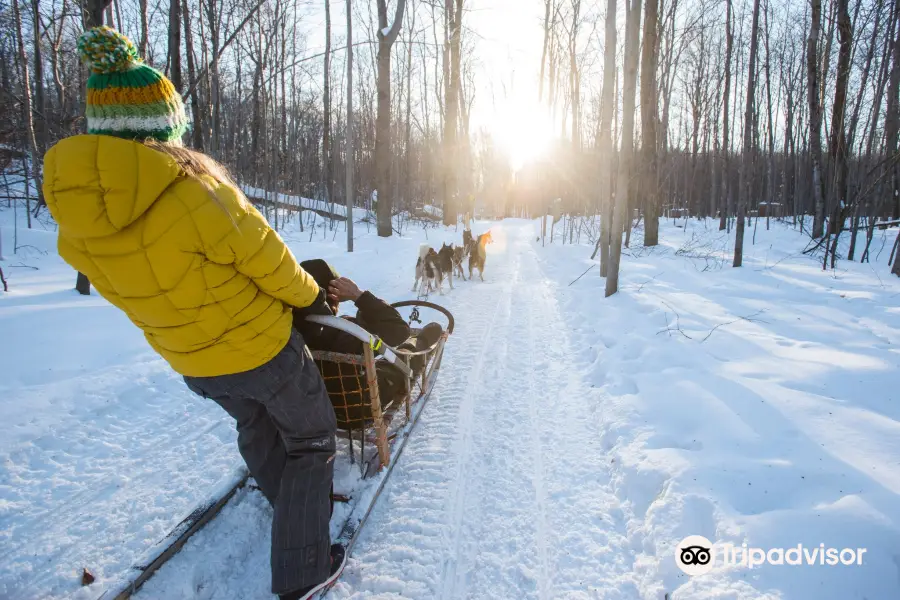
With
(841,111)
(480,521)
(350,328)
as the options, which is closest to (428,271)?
(480,521)

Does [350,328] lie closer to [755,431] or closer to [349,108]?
[755,431]

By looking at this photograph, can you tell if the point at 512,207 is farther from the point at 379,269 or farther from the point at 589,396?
the point at 589,396

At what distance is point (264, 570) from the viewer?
206 centimetres

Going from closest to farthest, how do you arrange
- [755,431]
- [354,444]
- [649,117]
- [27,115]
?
[755,431]
[354,444]
[27,115]
[649,117]

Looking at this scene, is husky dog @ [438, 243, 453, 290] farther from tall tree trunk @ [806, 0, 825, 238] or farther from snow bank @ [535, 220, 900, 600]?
tall tree trunk @ [806, 0, 825, 238]

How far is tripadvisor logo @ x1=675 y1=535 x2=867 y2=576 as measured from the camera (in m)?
1.86

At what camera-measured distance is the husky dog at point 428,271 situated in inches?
322

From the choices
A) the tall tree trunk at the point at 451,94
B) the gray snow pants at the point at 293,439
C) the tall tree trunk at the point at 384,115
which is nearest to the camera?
the gray snow pants at the point at 293,439

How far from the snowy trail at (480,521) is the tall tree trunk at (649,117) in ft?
35.4

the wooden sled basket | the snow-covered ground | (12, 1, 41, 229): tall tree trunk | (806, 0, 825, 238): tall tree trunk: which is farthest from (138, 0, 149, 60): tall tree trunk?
(806, 0, 825, 238): tall tree trunk

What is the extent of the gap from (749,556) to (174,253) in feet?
8.48

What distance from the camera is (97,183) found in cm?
122

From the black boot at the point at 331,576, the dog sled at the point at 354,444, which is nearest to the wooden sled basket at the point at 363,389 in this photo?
the dog sled at the point at 354,444

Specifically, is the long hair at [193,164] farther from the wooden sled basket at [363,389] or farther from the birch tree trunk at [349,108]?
the birch tree trunk at [349,108]
